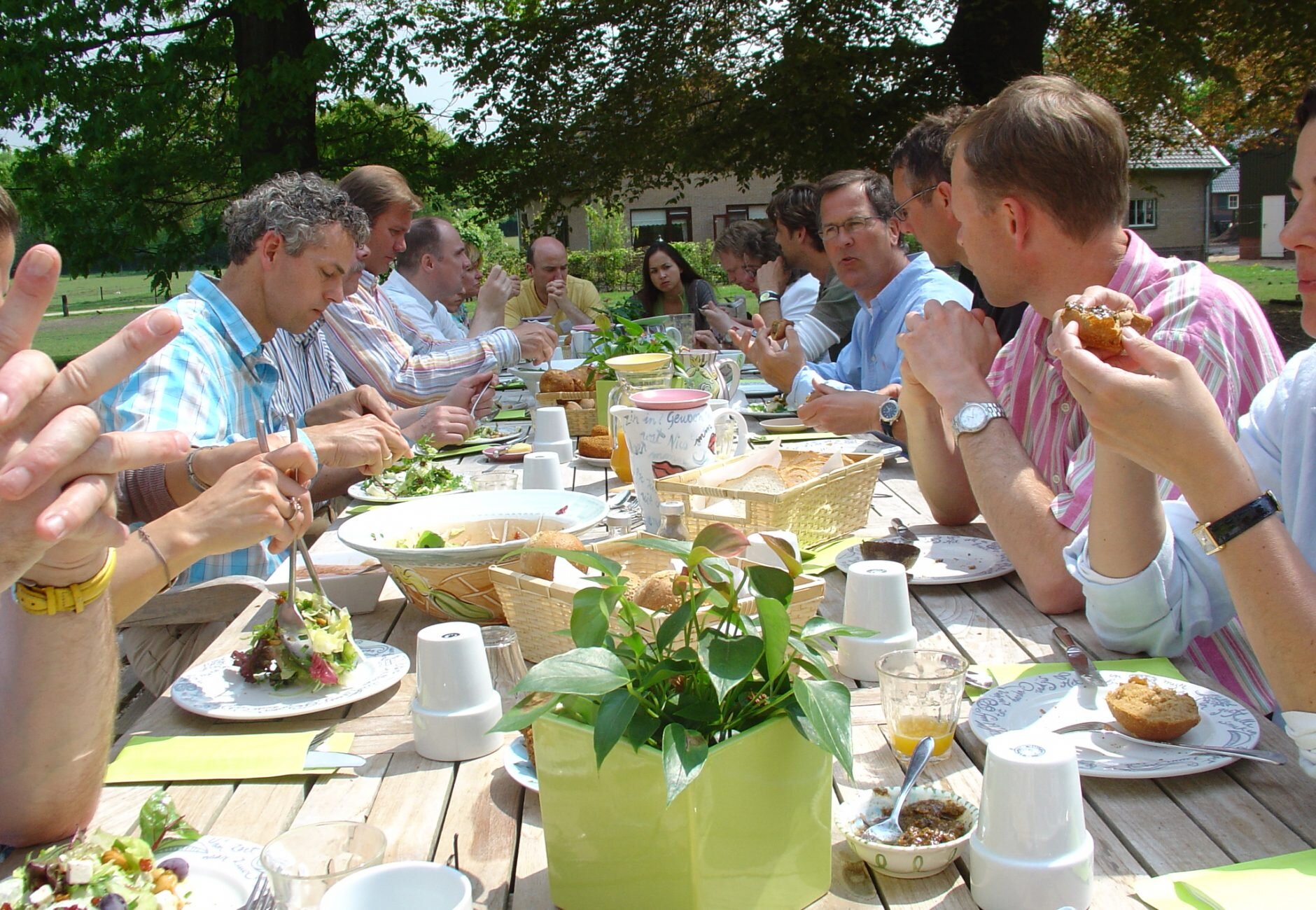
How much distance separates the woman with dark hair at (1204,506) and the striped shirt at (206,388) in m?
1.93

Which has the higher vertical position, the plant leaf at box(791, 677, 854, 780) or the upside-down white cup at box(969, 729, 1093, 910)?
the plant leaf at box(791, 677, 854, 780)

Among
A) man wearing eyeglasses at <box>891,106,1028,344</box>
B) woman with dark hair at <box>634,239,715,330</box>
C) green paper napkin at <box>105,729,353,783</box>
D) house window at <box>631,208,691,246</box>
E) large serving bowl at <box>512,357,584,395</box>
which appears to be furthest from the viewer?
house window at <box>631,208,691,246</box>

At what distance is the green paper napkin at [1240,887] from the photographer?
0.97m

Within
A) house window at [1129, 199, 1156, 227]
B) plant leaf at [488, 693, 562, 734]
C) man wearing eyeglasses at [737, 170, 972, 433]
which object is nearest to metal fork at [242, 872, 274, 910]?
plant leaf at [488, 693, 562, 734]

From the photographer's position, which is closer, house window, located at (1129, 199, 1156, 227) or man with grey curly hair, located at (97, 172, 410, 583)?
man with grey curly hair, located at (97, 172, 410, 583)

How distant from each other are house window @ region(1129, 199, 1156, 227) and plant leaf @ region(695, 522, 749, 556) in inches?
1535

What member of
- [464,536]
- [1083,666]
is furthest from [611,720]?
[464,536]

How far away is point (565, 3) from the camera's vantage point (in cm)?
1213

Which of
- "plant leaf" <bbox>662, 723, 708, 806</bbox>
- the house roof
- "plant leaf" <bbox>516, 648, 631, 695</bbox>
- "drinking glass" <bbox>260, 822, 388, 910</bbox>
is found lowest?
"drinking glass" <bbox>260, 822, 388, 910</bbox>

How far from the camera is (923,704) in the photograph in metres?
1.29

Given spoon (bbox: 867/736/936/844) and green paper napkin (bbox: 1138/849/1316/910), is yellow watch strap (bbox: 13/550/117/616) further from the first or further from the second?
green paper napkin (bbox: 1138/849/1316/910)

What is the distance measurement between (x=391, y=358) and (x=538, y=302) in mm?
4078

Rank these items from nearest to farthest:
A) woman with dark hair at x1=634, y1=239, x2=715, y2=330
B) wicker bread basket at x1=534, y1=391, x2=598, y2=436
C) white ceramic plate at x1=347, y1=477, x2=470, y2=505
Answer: white ceramic plate at x1=347, y1=477, x2=470, y2=505 → wicker bread basket at x1=534, y1=391, x2=598, y2=436 → woman with dark hair at x1=634, y1=239, x2=715, y2=330

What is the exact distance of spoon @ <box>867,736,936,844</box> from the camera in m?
1.08
